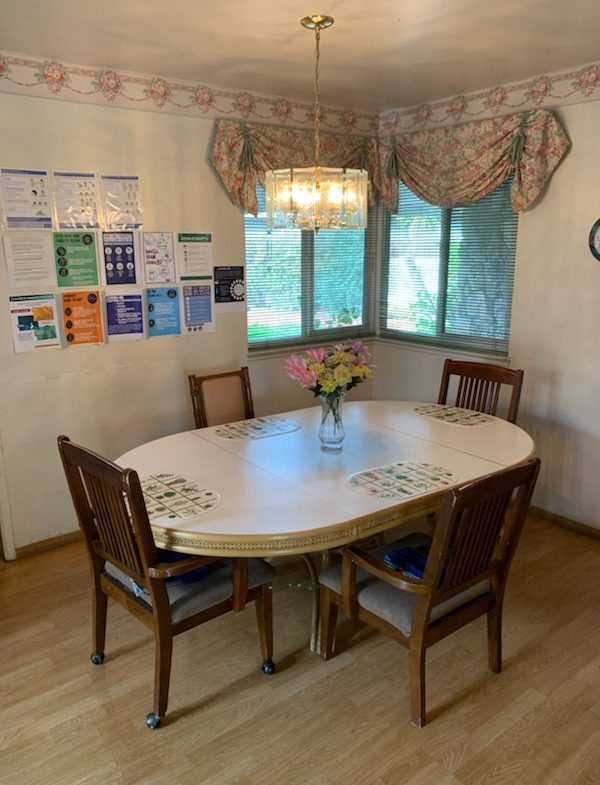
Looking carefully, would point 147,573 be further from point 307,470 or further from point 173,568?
point 307,470

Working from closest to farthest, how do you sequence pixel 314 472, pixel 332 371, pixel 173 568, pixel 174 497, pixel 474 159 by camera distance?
1. pixel 173 568
2. pixel 174 497
3. pixel 314 472
4. pixel 332 371
5. pixel 474 159

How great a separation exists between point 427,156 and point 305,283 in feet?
3.79

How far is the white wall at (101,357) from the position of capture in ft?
9.77

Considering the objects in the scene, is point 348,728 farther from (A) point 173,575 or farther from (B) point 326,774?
(A) point 173,575

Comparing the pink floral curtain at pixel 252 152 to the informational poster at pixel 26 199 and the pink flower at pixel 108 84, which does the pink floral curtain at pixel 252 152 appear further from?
the informational poster at pixel 26 199

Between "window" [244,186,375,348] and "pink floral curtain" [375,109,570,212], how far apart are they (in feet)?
1.58

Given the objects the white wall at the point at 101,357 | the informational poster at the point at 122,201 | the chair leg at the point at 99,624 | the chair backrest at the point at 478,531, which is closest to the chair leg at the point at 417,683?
the chair backrest at the point at 478,531

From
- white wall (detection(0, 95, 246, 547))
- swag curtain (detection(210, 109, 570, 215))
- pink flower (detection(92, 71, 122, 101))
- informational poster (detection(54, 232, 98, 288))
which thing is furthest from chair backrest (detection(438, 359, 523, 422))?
pink flower (detection(92, 71, 122, 101))

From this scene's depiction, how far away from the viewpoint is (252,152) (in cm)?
357

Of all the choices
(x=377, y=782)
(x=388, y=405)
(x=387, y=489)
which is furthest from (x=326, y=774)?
(x=388, y=405)

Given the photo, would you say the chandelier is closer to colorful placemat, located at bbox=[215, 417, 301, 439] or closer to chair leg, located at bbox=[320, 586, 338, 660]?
colorful placemat, located at bbox=[215, 417, 301, 439]

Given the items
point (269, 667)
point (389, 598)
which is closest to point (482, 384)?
point (389, 598)

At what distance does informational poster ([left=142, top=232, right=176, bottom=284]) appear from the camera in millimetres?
3336

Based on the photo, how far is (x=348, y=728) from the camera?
2062mm
